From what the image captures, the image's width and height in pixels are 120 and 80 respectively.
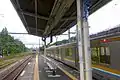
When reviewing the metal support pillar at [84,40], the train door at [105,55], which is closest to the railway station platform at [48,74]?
the train door at [105,55]

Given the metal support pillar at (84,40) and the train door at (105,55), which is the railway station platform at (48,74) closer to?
the train door at (105,55)

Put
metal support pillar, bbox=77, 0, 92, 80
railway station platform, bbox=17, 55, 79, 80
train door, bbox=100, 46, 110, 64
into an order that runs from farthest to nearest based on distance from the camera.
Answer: railway station platform, bbox=17, 55, 79, 80
train door, bbox=100, 46, 110, 64
metal support pillar, bbox=77, 0, 92, 80

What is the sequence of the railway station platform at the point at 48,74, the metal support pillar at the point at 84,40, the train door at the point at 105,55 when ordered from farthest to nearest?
the railway station platform at the point at 48,74
the train door at the point at 105,55
the metal support pillar at the point at 84,40

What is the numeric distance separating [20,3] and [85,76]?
20.2m

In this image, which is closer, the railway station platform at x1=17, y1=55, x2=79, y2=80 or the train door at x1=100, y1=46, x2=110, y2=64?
the train door at x1=100, y1=46, x2=110, y2=64

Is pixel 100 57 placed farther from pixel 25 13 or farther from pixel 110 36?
pixel 25 13

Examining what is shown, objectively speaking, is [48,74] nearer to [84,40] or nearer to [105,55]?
[105,55]

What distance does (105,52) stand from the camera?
563 inches

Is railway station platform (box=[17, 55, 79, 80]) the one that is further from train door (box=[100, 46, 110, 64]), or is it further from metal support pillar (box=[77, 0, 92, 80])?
metal support pillar (box=[77, 0, 92, 80])

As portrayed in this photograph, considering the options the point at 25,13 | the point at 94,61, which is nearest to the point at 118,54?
the point at 94,61

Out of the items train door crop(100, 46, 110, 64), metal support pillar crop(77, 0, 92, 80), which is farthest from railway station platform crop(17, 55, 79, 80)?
metal support pillar crop(77, 0, 92, 80)

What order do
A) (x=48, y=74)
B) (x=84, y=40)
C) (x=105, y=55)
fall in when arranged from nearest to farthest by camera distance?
(x=84, y=40) < (x=105, y=55) < (x=48, y=74)

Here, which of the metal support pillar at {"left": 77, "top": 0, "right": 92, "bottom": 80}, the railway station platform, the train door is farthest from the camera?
the railway station platform

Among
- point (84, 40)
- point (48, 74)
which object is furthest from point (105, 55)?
point (48, 74)
